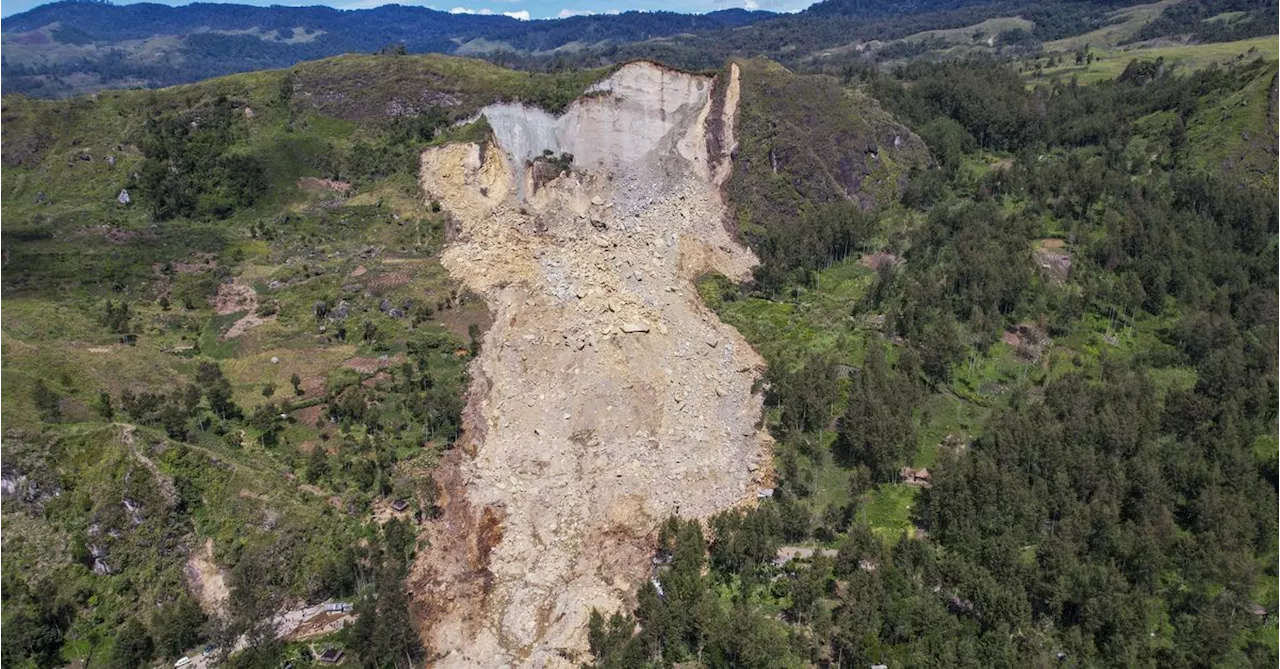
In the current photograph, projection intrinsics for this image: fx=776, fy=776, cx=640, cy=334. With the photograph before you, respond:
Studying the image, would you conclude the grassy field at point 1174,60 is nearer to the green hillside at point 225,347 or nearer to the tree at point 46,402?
the green hillside at point 225,347

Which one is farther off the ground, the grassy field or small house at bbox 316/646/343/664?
the grassy field

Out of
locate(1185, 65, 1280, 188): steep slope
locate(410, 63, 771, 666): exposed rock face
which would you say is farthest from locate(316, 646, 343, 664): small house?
locate(1185, 65, 1280, 188): steep slope

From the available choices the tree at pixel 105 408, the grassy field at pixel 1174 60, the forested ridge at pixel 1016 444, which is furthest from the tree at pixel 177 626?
the grassy field at pixel 1174 60

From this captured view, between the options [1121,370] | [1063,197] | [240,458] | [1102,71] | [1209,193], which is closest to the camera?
[240,458]

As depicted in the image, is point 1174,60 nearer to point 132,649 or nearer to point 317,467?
point 317,467

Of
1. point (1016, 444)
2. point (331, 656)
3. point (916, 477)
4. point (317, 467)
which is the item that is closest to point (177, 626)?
point (331, 656)

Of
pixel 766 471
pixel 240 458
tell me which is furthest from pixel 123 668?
pixel 766 471

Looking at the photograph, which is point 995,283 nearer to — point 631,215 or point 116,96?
point 631,215

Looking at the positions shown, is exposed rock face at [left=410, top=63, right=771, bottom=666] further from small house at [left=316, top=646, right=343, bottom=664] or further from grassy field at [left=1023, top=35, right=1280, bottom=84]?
grassy field at [left=1023, top=35, right=1280, bottom=84]

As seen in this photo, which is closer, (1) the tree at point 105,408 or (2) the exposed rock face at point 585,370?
(2) the exposed rock face at point 585,370
